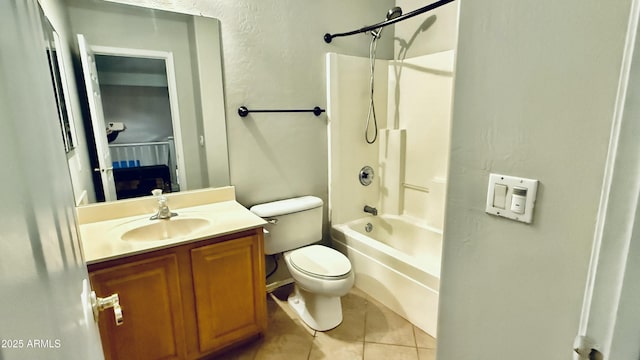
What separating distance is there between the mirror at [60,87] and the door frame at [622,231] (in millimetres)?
1799

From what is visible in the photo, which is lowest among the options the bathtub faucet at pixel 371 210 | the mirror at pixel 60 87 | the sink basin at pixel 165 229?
the bathtub faucet at pixel 371 210

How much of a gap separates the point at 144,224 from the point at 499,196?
5.51ft

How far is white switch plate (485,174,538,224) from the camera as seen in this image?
691 mm

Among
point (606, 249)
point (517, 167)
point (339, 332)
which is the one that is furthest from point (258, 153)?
point (606, 249)

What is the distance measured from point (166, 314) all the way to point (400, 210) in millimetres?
2020

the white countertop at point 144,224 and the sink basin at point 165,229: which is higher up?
the white countertop at point 144,224

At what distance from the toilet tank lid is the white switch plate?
1454mm

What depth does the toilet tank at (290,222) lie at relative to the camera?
204 cm

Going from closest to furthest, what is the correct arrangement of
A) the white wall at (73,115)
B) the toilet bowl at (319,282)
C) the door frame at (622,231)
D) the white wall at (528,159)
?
the door frame at (622,231) < the white wall at (528,159) < the white wall at (73,115) < the toilet bowl at (319,282)

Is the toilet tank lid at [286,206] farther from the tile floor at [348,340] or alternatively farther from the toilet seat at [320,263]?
the tile floor at [348,340]

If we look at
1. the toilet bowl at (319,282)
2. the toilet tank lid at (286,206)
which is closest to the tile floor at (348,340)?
the toilet bowl at (319,282)

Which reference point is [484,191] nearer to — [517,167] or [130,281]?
[517,167]

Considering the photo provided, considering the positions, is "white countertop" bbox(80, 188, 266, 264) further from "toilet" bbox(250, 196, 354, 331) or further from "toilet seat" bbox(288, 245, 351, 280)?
"toilet seat" bbox(288, 245, 351, 280)

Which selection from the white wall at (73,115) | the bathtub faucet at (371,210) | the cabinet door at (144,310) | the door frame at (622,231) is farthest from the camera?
the bathtub faucet at (371,210)
